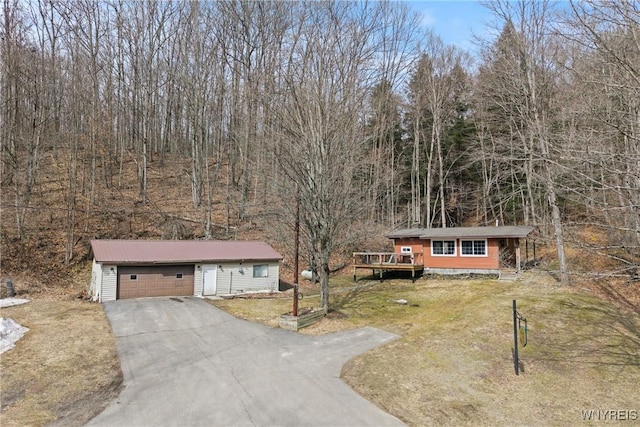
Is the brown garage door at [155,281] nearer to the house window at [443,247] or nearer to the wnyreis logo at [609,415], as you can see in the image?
the house window at [443,247]

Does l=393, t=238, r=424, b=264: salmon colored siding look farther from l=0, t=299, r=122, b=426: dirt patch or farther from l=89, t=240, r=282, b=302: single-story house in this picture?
l=0, t=299, r=122, b=426: dirt patch

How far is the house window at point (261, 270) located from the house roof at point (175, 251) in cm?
50

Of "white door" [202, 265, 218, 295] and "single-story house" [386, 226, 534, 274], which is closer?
"white door" [202, 265, 218, 295]

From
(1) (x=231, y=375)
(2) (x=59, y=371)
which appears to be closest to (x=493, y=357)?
(1) (x=231, y=375)

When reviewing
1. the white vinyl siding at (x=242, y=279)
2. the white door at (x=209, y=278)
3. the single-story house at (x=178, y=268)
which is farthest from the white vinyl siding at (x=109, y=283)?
the white vinyl siding at (x=242, y=279)

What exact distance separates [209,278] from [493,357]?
15.0 m

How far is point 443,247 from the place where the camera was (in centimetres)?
2420

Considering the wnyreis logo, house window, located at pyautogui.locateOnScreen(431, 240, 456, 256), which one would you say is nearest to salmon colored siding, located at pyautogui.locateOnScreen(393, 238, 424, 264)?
house window, located at pyautogui.locateOnScreen(431, 240, 456, 256)

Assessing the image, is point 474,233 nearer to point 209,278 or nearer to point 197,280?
point 209,278

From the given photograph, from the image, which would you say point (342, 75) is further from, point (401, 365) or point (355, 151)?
point (401, 365)

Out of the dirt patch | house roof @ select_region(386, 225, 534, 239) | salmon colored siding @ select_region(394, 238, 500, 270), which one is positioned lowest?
the dirt patch

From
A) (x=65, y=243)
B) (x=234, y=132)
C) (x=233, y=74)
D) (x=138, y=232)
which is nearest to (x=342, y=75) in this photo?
(x=234, y=132)

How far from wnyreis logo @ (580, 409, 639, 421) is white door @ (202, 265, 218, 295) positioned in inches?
685

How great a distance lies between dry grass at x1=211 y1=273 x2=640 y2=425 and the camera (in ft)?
27.5
